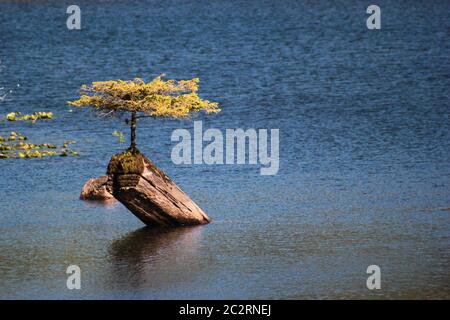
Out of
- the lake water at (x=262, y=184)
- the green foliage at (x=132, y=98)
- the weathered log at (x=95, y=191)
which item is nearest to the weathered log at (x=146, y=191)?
the lake water at (x=262, y=184)

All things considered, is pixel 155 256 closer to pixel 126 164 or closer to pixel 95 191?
pixel 126 164

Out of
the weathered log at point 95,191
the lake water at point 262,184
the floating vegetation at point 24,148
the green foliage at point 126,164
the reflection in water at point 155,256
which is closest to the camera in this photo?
the floating vegetation at point 24,148

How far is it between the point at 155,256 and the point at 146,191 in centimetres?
361

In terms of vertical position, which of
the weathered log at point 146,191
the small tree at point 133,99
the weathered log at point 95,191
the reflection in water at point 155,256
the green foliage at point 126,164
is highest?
the small tree at point 133,99

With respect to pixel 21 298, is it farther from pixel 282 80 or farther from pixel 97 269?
pixel 282 80

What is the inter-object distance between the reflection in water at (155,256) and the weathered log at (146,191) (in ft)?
2.79

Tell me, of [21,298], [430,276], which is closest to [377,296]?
[430,276]

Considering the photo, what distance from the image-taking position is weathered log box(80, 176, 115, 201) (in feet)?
287

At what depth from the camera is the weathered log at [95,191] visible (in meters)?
87.4

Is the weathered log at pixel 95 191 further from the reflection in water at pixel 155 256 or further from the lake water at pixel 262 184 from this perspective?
the reflection in water at pixel 155 256

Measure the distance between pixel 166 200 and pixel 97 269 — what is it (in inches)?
260

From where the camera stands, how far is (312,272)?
7162 cm

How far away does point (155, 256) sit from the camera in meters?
75.2
